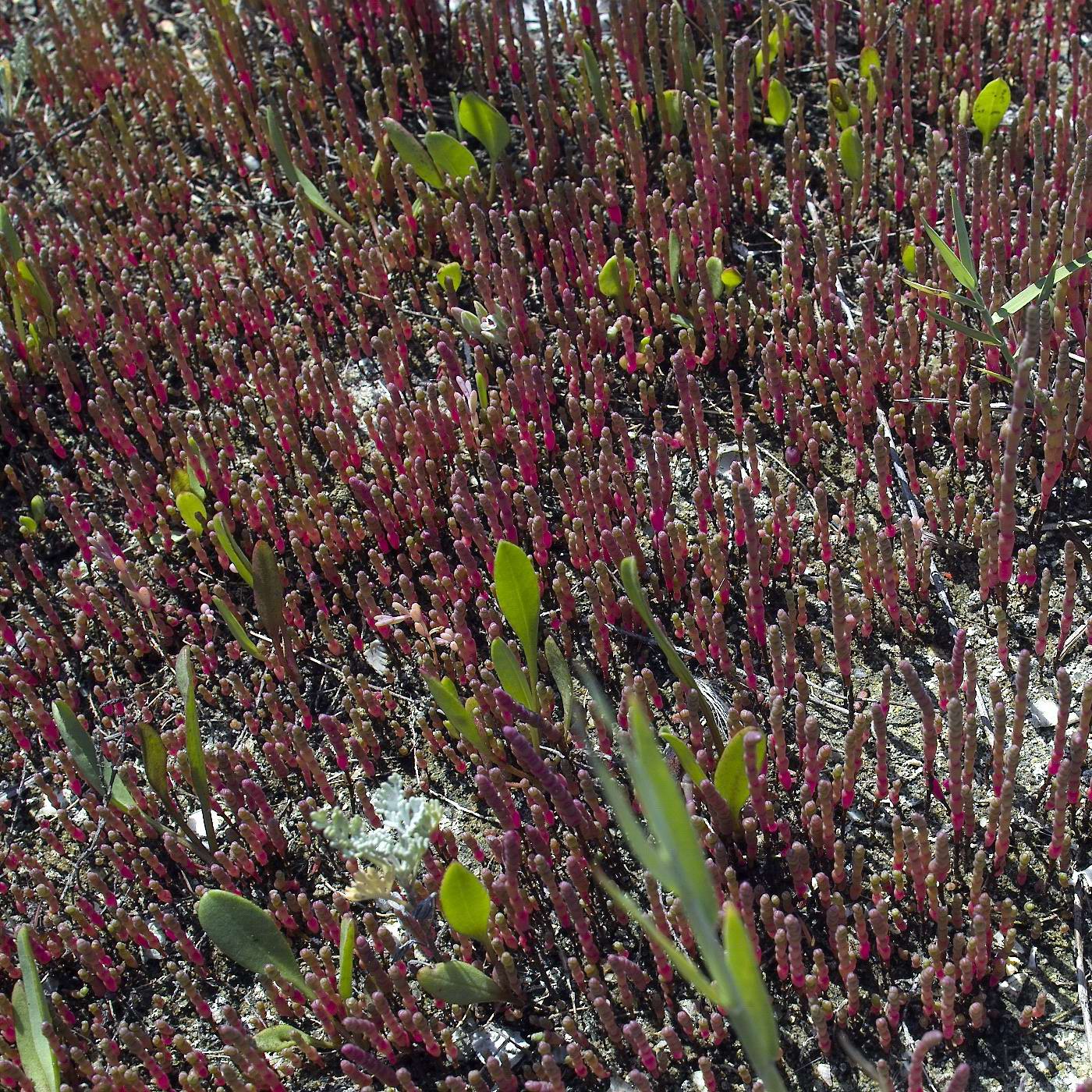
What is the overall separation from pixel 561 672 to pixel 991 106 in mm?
2748

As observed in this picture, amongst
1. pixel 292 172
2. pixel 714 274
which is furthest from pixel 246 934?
pixel 292 172

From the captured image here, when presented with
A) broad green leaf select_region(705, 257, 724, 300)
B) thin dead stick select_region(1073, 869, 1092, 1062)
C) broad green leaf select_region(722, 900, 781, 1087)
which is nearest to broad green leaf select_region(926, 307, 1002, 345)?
broad green leaf select_region(705, 257, 724, 300)

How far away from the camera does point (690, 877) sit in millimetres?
1423

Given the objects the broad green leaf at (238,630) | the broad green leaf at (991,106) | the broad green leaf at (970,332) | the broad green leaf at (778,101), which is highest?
the broad green leaf at (778,101)

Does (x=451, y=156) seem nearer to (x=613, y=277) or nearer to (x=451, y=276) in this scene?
(x=451, y=276)

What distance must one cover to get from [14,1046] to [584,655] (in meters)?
1.61

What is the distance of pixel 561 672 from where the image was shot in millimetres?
2896

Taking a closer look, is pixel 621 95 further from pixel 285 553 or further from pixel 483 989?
pixel 483 989

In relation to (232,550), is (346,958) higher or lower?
lower

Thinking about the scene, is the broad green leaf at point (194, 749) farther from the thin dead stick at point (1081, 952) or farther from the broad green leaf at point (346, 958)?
the thin dead stick at point (1081, 952)

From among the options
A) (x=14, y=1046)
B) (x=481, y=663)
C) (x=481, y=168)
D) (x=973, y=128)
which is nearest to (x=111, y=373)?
(x=481, y=168)

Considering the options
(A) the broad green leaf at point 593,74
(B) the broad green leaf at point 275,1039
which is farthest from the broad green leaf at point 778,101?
(B) the broad green leaf at point 275,1039

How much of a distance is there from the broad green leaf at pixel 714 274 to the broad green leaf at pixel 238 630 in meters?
1.74

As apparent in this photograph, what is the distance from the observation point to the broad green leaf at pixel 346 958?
2457 millimetres
